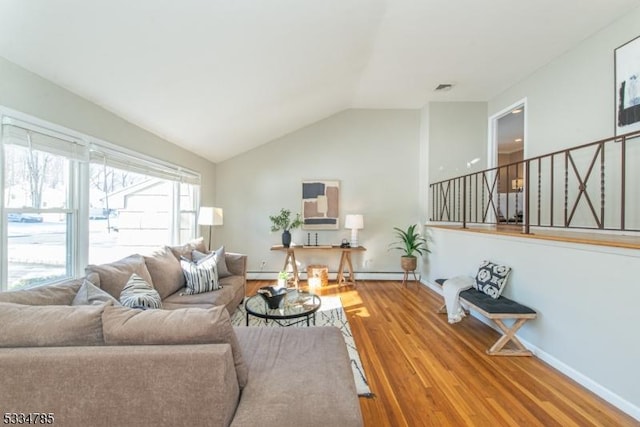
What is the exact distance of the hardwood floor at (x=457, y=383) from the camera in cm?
176

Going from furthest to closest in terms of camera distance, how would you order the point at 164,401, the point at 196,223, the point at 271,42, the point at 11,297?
1. the point at 196,223
2. the point at 271,42
3. the point at 11,297
4. the point at 164,401

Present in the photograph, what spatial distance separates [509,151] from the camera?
7887mm

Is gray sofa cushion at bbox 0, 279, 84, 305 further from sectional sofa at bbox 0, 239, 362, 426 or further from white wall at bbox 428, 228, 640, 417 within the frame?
white wall at bbox 428, 228, 640, 417

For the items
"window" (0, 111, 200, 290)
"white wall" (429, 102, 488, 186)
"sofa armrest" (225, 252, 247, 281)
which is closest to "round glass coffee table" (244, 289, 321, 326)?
"sofa armrest" (225, 252, 247, 281)

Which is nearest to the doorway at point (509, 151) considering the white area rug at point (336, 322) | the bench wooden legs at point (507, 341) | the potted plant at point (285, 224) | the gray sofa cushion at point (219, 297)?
the bench wooden legs at point (507, 341)

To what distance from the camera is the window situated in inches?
72.5

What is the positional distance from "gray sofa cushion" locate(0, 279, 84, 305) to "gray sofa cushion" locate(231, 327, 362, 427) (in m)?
1.05

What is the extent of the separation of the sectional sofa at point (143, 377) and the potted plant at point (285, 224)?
11.4 feet

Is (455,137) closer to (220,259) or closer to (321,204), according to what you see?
(321,204)

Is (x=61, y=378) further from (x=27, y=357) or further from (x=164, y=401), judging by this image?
(x=164, y=401)

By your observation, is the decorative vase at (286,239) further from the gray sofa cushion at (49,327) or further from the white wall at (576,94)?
the white wall at (576,94)

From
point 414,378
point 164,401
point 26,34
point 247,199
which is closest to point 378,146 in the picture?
point 247,199

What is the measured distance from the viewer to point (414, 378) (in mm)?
2150

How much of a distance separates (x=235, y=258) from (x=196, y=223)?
4.14 ft
